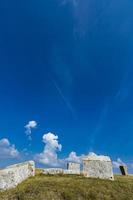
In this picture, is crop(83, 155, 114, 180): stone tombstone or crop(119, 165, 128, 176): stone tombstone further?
crop(119, 165, 128, 176): stone tombstone

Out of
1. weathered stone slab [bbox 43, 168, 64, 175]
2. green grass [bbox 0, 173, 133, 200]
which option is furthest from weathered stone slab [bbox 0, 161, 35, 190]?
weathered stone slab [bbox 43, 168, 64, 175]

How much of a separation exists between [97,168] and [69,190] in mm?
4216

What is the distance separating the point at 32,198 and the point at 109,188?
4778 mm

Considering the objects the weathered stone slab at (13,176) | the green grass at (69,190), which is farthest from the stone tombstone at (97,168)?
the weathered stone slab at (13,176)

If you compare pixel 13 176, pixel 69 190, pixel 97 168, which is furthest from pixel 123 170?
pixel 13 176

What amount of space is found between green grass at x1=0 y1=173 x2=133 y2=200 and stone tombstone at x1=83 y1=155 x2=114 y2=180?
1.49 m

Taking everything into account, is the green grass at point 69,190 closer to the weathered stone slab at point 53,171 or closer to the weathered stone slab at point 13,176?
the weathered stone slab at point 13,176

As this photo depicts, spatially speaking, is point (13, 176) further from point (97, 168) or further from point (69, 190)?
point (97, 168)

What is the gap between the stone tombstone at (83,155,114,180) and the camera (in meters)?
16.8

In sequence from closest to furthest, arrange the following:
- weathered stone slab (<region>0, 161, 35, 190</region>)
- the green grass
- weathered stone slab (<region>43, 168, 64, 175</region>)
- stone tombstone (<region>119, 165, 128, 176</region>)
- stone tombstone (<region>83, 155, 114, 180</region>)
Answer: the green grass
weathered stone slab (<region>0, 161, 35, 190</region>)
stone tombstone (<region>83, 155, 114, 180</region>)
weathered stone slab (<region>43, 168, 64, 175</region>)
stone tombstone (<region>119, 165, 128, 176</region>)

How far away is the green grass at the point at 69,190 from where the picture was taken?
41.9ft

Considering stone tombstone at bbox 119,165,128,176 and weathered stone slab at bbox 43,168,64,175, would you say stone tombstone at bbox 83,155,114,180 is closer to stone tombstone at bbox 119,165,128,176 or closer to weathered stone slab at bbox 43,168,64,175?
weathered stone slab at bbox 43,168,64,175

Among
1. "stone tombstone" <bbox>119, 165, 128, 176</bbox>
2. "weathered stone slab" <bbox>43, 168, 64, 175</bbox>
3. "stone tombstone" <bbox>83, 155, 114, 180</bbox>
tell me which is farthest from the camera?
"stone tombstone" <bbox>119, 165, 128, 176</bbox>

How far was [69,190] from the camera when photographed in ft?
43.8
